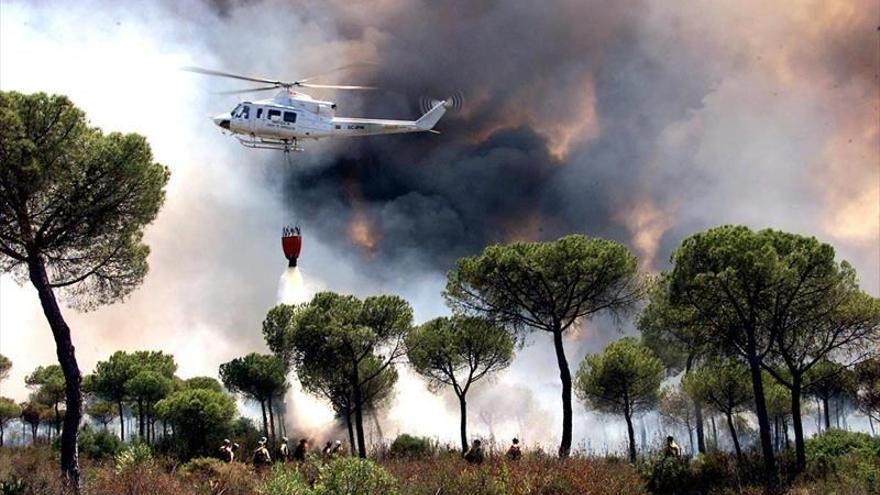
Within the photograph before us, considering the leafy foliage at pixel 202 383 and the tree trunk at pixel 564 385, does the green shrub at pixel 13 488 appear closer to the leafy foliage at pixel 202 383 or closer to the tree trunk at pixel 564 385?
the tree trunk at pixel 564 385

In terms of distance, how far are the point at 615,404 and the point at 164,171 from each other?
29799 mm

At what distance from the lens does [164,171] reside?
2617 cm

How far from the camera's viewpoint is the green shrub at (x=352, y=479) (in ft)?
40.9

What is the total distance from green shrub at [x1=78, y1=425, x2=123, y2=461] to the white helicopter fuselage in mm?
19271

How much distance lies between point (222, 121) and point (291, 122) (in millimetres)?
4678

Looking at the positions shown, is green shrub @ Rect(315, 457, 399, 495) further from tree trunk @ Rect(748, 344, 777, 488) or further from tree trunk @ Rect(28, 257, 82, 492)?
tree trunk @ Rect(748, 344, 777, 488)

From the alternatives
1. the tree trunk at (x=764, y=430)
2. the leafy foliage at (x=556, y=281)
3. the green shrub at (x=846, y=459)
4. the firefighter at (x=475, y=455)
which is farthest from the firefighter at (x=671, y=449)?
the leafy foliage at (x=556, y=281)

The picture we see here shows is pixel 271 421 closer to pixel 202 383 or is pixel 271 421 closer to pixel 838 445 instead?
pixel 202 383

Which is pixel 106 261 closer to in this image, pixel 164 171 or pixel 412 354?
pixel 164 171

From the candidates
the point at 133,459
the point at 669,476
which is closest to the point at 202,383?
the point at 133,459

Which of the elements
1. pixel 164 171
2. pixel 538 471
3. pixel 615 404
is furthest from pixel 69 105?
pixel 615 404

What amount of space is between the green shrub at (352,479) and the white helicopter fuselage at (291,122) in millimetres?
38339

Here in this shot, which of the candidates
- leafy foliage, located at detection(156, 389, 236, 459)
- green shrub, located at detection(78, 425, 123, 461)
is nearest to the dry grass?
green shrub, located at detection(78, 425, 123, 461)

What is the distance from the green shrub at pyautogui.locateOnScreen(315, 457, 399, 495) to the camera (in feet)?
40.9
